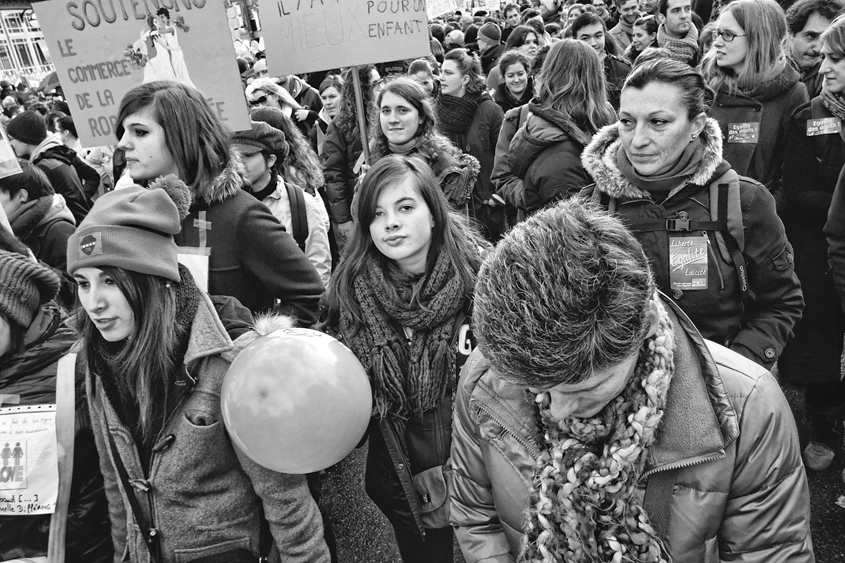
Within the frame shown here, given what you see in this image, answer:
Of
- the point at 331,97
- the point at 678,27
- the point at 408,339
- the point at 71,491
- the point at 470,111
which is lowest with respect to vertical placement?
the point at 71,491

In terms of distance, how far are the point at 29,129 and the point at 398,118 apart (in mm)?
4049

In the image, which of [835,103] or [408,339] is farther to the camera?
[835,103]

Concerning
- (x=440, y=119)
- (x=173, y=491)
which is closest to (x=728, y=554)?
(x=173, y=491)

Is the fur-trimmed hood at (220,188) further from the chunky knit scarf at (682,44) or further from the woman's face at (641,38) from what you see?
the woman's face at (641,38)

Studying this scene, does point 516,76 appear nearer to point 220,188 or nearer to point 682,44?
point 682,44

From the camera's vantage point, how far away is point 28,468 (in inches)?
74.1

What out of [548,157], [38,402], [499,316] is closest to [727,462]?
[499,316]

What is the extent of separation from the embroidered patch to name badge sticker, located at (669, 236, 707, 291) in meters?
1.80

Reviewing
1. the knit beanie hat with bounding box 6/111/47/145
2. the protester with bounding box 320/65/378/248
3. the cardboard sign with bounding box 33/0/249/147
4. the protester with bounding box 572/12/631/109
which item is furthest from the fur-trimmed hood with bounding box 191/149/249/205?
the knit beanie hat with bounding box 6/111/47/145

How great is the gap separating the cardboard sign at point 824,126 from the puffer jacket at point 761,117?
22cm

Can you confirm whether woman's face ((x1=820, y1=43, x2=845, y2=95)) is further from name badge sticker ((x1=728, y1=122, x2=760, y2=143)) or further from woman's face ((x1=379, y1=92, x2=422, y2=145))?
woman's face ((x1=379, y1=92, x2=422, y2=145))

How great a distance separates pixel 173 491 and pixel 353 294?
916 millimetres

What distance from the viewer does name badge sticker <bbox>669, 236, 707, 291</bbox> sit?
7.26 ft

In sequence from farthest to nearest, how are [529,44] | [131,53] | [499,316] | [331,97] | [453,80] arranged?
[529,44]
[331,97]
[453,80]
[131,53]
[499,316]
